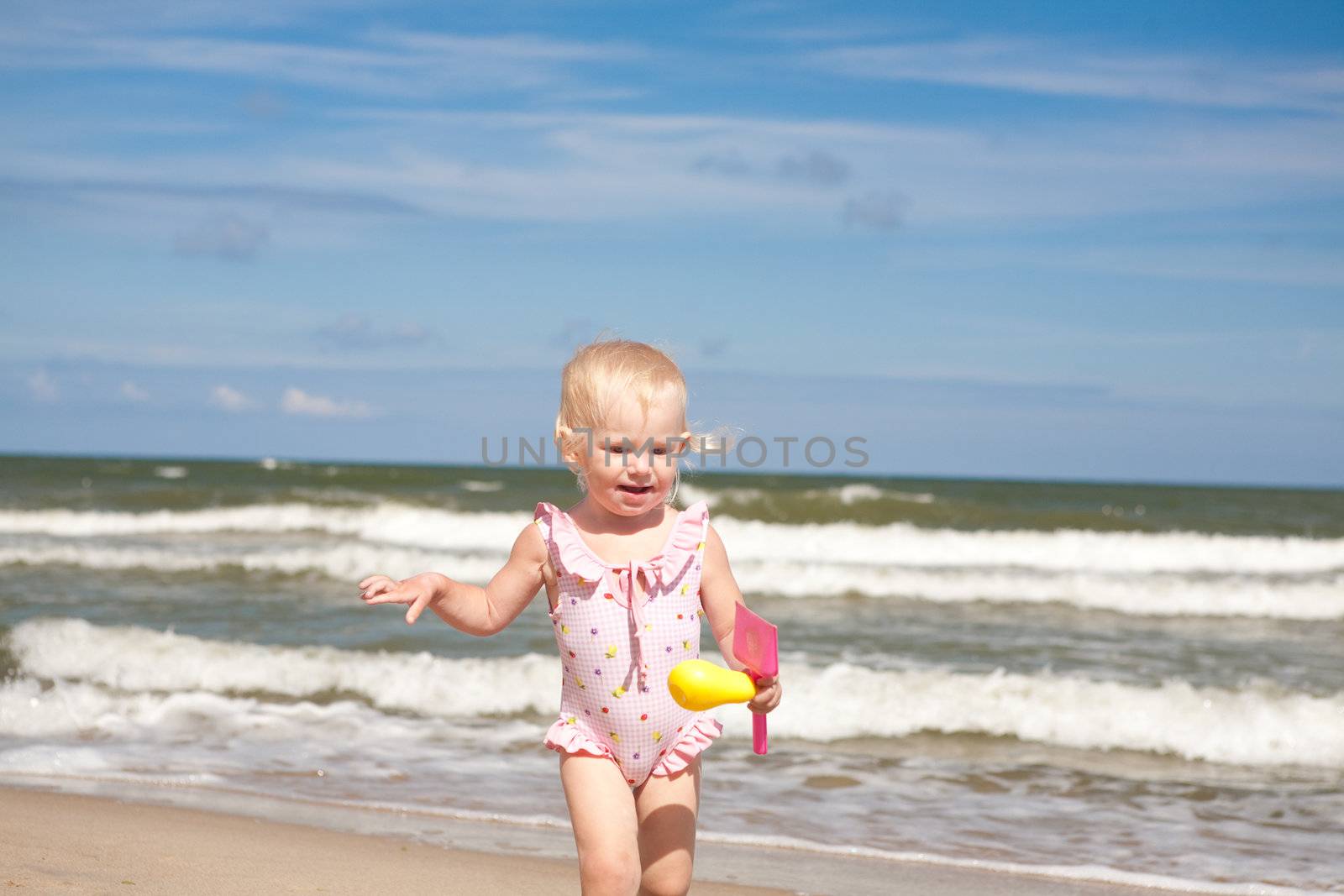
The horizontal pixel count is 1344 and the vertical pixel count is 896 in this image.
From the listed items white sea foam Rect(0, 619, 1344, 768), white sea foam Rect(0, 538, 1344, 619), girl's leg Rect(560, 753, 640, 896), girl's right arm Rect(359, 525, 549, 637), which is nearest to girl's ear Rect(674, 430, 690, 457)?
girl's right arm Rect(359, 525, 549, 637)

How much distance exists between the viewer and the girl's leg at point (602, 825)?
2982 mm

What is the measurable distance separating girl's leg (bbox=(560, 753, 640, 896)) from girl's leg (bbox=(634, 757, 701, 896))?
48 millimetres

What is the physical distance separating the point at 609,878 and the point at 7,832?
2.80 m

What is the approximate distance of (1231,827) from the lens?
570 cm

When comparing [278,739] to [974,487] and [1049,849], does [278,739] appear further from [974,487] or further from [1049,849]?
[974,487]

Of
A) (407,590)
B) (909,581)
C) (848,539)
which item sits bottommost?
(909,581)

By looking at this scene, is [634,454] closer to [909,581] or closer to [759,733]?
[759,733]

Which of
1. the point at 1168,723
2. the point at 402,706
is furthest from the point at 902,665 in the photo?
the point at 402,706

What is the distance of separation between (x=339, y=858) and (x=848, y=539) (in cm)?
1679

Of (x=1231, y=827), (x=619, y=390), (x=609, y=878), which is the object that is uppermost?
(x=619, y=390)

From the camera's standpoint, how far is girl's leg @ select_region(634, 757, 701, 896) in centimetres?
316

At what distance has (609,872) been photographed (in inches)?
117

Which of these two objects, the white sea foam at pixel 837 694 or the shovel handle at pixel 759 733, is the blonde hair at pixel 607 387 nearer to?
the shovel handle at pixel 759 733

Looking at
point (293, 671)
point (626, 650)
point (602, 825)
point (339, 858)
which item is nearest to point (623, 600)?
point (626, 650)
